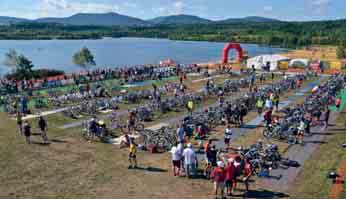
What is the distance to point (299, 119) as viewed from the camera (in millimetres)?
18766

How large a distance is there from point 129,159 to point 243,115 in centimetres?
871

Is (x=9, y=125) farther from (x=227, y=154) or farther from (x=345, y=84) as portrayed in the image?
(x=345, y=84)

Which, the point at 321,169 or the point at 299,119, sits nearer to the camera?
the point at 321,169

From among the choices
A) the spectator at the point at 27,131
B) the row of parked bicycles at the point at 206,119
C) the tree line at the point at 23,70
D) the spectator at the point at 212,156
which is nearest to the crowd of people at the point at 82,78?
the tree line at the point at 23,70

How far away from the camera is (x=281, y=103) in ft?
86.1

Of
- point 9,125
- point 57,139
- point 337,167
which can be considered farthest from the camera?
point 9,125

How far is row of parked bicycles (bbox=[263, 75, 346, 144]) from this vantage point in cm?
1722

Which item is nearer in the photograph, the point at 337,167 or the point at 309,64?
the point at 337,167

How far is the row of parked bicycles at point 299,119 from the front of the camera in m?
17.2

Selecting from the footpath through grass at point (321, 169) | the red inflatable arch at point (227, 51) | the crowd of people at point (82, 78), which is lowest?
the footpath through grass at point (321, 169)

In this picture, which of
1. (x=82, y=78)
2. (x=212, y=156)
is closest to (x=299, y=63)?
(x=82, y=78)

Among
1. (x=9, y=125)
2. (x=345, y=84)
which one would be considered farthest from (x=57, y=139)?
(x=345, y=84)

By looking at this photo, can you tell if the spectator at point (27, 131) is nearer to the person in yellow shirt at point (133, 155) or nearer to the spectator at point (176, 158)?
the person in yellow shirt at point (133, 155)

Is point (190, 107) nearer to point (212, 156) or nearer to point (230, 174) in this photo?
point (212, 156)
